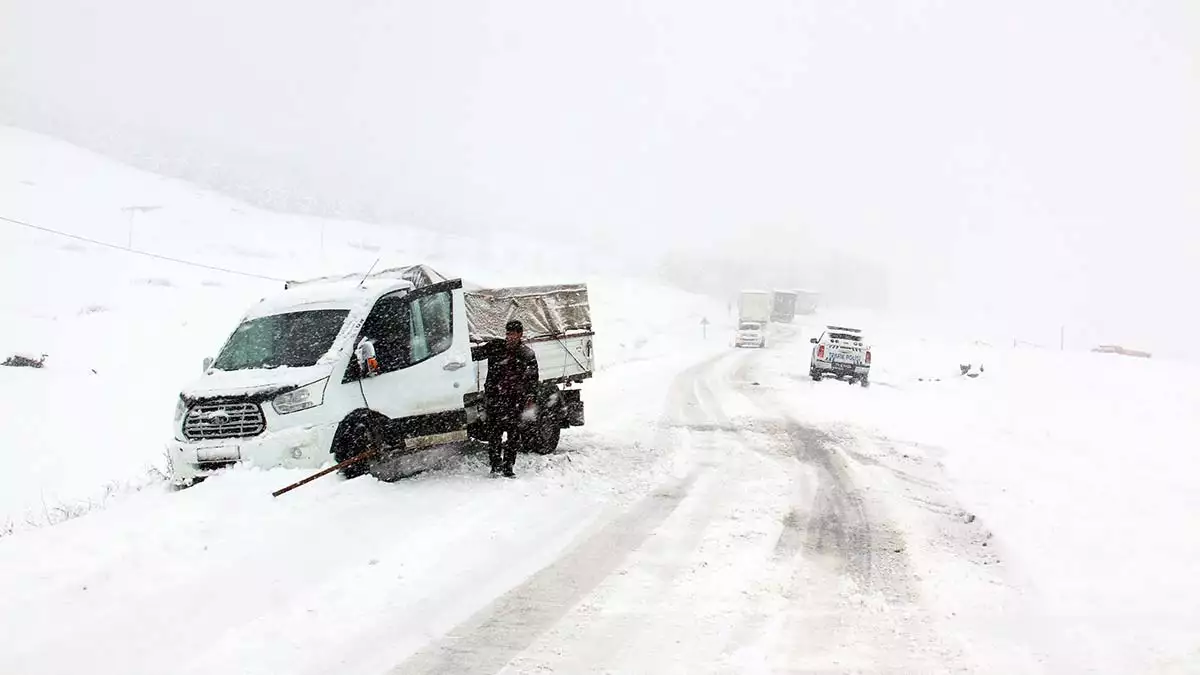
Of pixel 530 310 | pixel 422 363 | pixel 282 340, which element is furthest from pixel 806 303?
pixel 282 340

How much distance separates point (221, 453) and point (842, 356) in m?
20.5

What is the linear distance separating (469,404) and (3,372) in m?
17.4

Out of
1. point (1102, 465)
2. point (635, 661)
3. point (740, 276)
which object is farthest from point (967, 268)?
point (635, 661)

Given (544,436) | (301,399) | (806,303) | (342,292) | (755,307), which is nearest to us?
(301,399)

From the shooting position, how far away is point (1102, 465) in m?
10.7

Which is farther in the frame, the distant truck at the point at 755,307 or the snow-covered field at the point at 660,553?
the distant truck at the point at 755,307

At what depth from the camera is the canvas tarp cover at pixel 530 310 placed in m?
10.3

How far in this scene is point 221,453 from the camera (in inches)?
293

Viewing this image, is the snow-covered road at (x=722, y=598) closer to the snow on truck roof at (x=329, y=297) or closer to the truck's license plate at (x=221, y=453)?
the truck's license plate at (x=221, y=453)

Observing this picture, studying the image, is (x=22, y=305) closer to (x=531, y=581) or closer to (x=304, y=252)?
(x=304, y=252)

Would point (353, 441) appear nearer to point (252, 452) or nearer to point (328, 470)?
point (328, 470)

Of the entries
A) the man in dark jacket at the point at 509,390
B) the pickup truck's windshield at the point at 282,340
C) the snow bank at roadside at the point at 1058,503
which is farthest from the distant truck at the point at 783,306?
the pickup truck's windshield at the point at 282,340

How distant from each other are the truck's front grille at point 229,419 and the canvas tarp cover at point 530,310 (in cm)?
324

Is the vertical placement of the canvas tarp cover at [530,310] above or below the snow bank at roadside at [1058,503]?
above
